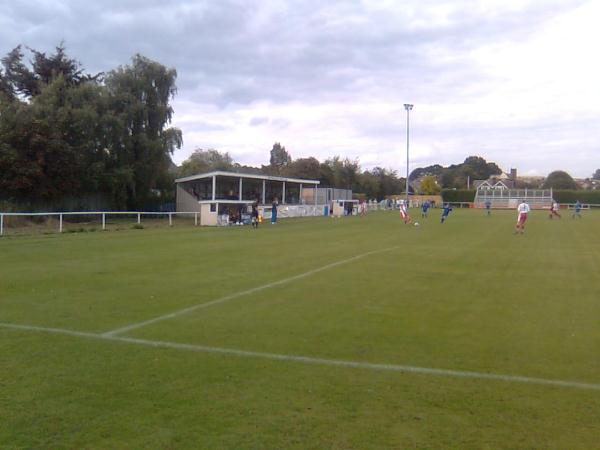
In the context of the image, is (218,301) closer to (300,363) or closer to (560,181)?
(300,363)

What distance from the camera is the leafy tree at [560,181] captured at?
13775 centimetres

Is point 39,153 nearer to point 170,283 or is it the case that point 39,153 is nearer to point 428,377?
point 170,283

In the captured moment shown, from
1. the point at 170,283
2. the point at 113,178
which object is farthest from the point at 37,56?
the point at 170,283

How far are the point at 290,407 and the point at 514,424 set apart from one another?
1.79m

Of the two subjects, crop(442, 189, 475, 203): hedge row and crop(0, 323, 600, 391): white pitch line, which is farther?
crop(442, 189, 475, 203): hedge row

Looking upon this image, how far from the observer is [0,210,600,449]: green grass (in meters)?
4.27

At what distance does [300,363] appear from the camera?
600 centimetres

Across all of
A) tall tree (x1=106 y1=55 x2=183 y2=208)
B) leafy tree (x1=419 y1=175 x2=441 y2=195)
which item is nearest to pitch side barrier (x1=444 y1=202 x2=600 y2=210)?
leafy tree (x1=419 y1=175 x2=441 y2=195)

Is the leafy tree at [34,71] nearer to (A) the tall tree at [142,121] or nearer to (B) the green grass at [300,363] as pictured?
(A) the tall tree at [142,121]

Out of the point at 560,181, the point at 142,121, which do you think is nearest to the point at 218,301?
the point at 142,121

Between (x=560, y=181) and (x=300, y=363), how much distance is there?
151 meters

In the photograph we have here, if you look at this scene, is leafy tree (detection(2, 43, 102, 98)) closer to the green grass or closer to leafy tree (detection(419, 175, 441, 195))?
the green grass

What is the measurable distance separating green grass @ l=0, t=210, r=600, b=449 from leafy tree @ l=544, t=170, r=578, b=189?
137467 mm

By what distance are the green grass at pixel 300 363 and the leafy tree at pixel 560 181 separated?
13747 cm
